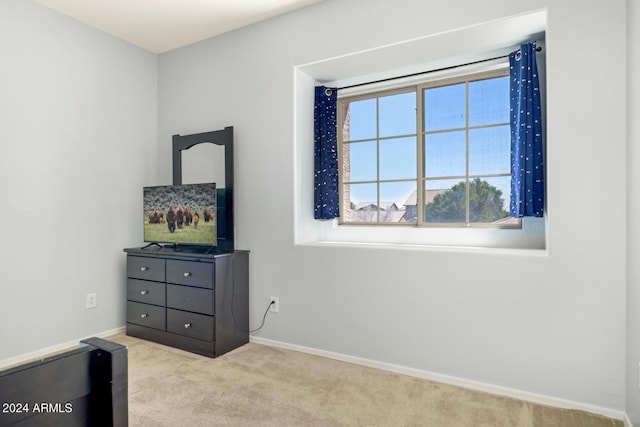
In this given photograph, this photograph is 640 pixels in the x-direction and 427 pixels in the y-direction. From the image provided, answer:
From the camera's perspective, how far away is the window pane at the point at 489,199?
2557 mm

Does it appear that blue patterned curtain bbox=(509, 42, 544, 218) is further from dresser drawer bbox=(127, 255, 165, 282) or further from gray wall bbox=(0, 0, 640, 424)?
dresser drawer bbox=(127, 255, 165, 282)

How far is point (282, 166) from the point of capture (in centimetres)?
296

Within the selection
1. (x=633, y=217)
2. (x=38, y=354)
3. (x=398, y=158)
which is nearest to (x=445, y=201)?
(x=398, y=158)

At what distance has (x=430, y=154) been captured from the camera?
9.23 ft

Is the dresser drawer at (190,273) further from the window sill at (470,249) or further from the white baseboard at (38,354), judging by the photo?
the white baseboard at (38,354)

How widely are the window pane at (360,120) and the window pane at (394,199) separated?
0.45 m

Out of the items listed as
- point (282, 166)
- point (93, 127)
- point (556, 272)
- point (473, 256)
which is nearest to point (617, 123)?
point (556, 272)

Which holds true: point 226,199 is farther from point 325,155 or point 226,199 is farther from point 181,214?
point 325,155

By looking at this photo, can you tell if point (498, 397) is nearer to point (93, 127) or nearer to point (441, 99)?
point (441, 99)

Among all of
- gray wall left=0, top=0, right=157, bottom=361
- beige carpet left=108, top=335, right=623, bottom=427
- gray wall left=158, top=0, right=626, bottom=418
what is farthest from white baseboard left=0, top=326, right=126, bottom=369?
gray wall left=158, top=0, right=626, bottom=418

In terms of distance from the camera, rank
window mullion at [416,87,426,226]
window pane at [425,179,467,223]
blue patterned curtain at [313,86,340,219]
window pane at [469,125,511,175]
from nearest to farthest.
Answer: window pane at [469,125,511,175] < window pane at [425,179,467,223] < window mullion at [416,87,426,226] < blue patterned curtain at [313,86,340,219]

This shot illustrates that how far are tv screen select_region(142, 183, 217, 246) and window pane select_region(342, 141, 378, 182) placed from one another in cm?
111

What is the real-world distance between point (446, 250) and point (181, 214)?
80.0 inches

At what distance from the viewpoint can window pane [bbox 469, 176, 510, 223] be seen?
8.39 ft
